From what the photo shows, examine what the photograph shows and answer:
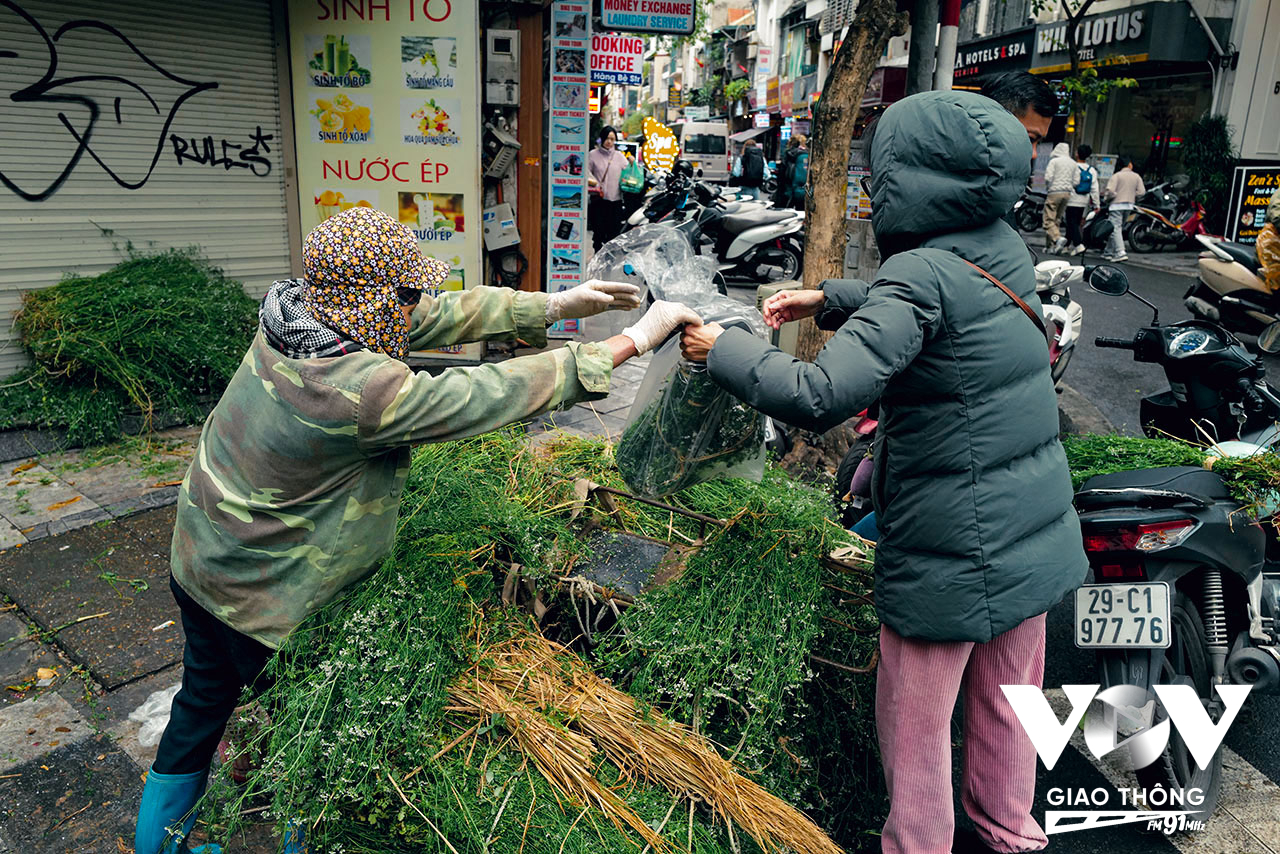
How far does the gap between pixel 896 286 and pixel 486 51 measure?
5.82m

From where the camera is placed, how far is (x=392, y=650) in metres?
2.12

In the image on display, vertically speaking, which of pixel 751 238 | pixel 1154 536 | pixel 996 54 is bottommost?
pixel 1154 536

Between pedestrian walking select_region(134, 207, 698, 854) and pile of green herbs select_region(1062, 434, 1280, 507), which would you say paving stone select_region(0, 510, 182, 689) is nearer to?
pedestrian walking select_region(134, 207, 698, 854)

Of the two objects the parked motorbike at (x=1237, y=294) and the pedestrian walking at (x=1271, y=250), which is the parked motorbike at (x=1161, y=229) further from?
the pedestrian walking at (x=1271, y=250)

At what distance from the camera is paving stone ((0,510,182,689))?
3.49 metres

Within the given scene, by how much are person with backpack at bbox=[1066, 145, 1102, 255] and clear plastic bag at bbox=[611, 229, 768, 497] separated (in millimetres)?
15487

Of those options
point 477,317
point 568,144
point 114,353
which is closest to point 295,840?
point 477,317

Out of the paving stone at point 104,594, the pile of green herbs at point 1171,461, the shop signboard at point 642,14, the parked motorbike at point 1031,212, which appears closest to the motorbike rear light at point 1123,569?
the pile of green herbs at point 1171,461

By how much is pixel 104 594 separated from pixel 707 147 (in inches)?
1216

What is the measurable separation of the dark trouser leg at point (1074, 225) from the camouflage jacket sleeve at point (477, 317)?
16.0 meters

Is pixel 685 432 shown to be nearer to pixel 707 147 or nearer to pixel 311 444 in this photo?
pixel 311 444

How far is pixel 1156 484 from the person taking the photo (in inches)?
116

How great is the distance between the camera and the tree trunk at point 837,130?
519cm

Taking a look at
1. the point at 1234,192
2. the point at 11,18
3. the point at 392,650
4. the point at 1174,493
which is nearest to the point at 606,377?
the point at 392,650
